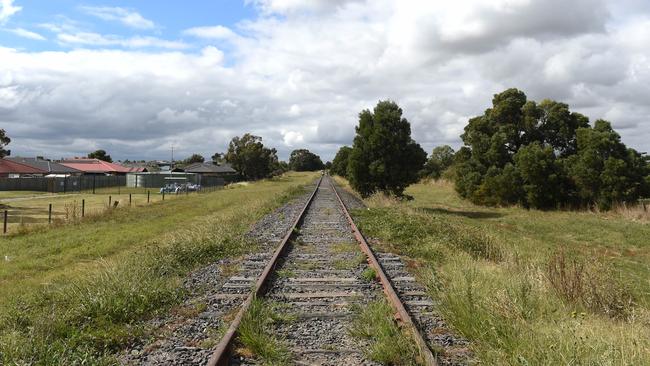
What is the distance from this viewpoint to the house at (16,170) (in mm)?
65938

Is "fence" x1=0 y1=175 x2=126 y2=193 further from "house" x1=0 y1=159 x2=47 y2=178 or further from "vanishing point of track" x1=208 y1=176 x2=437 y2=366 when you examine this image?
"vanishing point of track" x1=208 y1=176 x2=437 y2=366

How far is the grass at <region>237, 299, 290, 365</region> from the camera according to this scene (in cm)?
465

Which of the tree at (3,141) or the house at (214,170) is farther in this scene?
the house at (214,170)

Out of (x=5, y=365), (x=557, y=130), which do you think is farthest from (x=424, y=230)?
(x=557, y=130)

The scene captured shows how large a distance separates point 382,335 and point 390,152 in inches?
877

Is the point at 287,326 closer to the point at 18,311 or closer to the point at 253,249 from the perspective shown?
the point at 18,311

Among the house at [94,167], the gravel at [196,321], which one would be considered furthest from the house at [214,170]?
the gravel at [196,321]

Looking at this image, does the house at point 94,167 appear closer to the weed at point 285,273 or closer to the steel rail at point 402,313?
the weed at point 285,273

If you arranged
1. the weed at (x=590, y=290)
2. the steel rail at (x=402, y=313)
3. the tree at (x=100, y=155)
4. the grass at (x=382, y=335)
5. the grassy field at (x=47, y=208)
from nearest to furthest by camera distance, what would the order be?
the steel rail at (x=402, y=313), the grass at (x=382, y=335), the weed at (x=590, y=290), the grassy field at (x=47, y=208), the tree at (x=100, y=155)

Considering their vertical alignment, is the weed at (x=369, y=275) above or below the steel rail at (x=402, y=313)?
below

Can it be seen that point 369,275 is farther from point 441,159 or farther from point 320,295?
point 441,159

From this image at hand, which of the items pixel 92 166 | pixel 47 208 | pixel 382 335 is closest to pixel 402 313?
pixel 382 335

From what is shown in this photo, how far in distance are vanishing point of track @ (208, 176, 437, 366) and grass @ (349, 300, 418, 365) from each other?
3.6 inches

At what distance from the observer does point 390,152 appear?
26875 millimetres
